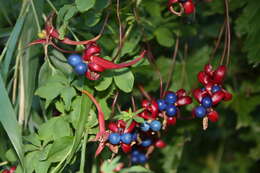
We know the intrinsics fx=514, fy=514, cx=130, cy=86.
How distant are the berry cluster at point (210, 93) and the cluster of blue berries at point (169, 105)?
1.8 inches

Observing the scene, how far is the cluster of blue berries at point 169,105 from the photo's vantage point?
3.49ft

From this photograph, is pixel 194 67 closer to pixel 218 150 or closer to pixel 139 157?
pixel 139 157

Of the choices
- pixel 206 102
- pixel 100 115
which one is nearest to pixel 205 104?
pixel 206 102

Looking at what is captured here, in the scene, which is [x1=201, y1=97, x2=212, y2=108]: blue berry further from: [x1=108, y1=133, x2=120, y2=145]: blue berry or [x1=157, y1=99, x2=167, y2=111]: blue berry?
[x1=108, y1=133, x2=120, y2=145]: blue berry

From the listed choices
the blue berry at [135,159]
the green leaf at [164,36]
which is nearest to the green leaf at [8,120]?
the blue berry at [135,159]

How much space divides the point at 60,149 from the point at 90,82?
0.47ft

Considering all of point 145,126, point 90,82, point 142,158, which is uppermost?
point 90,82

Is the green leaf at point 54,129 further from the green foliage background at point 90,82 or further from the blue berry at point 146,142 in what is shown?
the blue berry at point 146,142

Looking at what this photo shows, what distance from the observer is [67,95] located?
101 centimetres

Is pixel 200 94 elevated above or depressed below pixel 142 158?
above

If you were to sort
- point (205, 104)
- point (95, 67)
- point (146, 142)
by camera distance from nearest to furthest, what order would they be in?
point (95, 67) < point (205, 104) < point (146, 142)

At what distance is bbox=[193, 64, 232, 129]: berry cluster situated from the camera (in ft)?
3.34

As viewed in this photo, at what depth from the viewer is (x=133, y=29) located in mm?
1266

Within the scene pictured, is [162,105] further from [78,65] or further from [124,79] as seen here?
[78,65]
